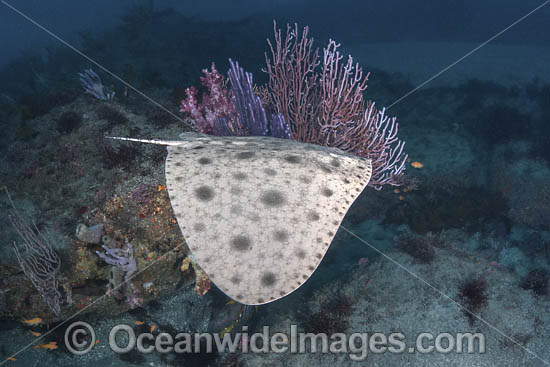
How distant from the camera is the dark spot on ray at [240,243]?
278cm

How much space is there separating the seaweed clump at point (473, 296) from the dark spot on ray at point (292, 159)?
4.03 metres

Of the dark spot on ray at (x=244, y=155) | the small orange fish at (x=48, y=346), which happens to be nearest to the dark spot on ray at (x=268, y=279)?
the dark spot on ray at (x=244, y=155)

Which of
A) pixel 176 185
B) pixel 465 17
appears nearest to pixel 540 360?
pixel 176 185

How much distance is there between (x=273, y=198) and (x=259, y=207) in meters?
0.21

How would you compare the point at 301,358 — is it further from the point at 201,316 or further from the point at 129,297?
the point at 129,297

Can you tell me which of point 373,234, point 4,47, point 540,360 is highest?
point 4,47

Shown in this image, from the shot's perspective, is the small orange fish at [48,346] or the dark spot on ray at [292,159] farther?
the small orange fish at [48,346]

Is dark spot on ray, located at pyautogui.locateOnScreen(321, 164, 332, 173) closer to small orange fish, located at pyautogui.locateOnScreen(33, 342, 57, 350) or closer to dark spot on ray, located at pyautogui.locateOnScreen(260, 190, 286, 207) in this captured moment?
dark spot on ray, located at pyautogui.locateOnScreen(260, 190, 286, 207)

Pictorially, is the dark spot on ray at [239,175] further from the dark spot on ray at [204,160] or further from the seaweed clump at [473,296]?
the seaweed clump at [473,296]

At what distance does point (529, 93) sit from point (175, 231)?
2215 centimetres

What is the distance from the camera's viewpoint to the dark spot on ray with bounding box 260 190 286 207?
3185 millimetres

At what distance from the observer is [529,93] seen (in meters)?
17.4

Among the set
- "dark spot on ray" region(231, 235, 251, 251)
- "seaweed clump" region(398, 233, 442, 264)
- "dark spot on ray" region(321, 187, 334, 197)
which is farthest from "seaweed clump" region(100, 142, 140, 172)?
"seaweed clump" region(398, 233, 442, 264)

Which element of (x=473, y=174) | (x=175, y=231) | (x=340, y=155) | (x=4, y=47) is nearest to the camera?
(x=340, y=155)
